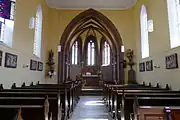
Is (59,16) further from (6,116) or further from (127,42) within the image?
(6,116)

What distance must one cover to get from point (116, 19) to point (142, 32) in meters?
2.51

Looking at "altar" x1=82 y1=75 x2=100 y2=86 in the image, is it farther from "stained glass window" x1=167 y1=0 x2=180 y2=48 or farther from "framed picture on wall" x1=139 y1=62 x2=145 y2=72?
"stained glass window" x1=167 y1=0 x2=180 y2=48

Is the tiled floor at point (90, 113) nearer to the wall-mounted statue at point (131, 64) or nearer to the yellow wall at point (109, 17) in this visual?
the wall-mounted statue at point (131, 64)

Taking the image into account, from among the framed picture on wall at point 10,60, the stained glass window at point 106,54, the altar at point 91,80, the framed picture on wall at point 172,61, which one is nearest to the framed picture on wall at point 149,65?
the framed picture on wall at point 172,61

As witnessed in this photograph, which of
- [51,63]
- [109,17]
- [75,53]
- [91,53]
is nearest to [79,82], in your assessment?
[51,63]

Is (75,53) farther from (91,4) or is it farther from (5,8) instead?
(5,8)

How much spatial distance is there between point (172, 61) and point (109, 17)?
6.85 metres

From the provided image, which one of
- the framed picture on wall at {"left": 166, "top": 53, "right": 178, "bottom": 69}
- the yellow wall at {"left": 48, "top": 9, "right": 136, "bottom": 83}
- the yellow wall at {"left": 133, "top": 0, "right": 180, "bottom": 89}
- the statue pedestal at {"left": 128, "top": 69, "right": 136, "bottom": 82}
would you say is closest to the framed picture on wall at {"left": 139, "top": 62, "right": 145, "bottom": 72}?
the yellow wall at {"left": 133, "top": 0, "right": 180, "bottom": 89}

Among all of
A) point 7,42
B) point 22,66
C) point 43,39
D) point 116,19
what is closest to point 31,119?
point 7,42

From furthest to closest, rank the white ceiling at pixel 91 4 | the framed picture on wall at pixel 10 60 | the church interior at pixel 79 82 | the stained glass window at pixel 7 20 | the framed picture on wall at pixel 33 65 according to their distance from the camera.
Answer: the white ceiling at pixel 91 4, the framed picture on wall at pixel 33 65, the stained glass window at pixel 7 20, the framed picture on wall at pixel 10 60, the church interior at pixel 79 82

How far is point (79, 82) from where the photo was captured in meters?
11.6

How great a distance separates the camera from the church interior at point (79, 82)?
4.01 metres

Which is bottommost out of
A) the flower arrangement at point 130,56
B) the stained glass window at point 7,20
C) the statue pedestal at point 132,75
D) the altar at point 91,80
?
the altar at point 91,80

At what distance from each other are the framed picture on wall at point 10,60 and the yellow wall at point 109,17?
526cm
